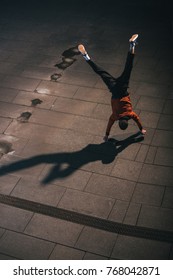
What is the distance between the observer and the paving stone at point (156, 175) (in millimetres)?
9366

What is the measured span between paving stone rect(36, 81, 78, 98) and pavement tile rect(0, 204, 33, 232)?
4.49 m

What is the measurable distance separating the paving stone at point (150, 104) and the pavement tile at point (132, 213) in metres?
3.49

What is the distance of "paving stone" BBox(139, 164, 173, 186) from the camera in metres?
9.37

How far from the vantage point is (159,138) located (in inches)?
415

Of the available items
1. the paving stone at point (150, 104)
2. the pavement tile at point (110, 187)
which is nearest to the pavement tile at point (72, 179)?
the pavement tile at point (110, 187)

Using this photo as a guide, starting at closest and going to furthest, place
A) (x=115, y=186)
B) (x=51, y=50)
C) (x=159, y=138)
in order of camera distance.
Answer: (x=115, y=186)
(x=159, y=138)
(x=51, y=50)

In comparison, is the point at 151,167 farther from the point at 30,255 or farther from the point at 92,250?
the point at 30,255

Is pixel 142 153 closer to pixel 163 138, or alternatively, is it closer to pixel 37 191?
pixel 163 138

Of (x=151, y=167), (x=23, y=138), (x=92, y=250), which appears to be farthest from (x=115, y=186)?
(x=23, y=138)

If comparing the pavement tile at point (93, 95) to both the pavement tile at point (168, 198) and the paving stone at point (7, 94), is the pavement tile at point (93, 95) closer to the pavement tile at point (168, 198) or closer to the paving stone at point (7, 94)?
the paving stone at point (7, 94)

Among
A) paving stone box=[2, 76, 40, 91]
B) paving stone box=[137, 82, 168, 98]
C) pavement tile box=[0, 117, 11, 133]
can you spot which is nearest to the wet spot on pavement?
pavement tile box=[0, 117, 11, 133]

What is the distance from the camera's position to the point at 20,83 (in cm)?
1305

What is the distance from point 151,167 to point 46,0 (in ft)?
36.1

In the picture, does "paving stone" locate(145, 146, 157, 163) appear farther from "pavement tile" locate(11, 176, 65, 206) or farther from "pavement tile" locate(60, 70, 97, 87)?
"pavement tile" locate(60, 70, 97, 87)
